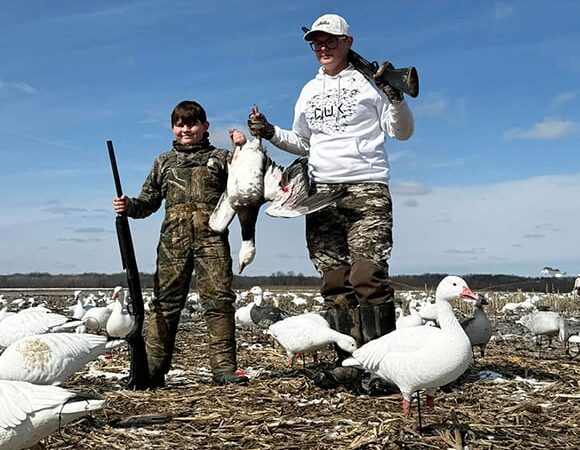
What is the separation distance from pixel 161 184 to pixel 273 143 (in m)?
1.22

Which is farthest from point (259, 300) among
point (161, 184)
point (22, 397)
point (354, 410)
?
point (22, 397)

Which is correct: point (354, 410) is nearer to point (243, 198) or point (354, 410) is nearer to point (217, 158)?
point (243, 198)

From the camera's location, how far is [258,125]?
6.43m

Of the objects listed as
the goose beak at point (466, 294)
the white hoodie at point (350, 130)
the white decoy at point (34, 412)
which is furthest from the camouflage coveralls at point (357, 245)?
the white decoy at point (34, 412)

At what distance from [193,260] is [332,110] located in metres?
1.93

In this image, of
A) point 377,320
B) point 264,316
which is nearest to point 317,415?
point 377,320

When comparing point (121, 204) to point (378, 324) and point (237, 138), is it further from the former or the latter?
point (378, 324)

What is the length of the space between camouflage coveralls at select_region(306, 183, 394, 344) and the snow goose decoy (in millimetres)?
195

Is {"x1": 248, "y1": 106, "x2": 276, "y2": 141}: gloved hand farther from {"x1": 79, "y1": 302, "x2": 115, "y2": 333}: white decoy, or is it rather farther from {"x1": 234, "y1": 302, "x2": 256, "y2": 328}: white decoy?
{"x1": 234, "y1": 302, "x2": 256, "y2": 328}: white decoy

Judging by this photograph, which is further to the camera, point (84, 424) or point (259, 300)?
point (259, 300)

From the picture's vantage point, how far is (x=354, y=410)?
548 cm

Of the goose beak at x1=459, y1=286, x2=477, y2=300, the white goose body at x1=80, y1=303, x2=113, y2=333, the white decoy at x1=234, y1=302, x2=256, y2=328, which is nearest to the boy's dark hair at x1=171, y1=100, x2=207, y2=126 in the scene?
the goose beak at x1=459, y1=286, x2=477, y2=300

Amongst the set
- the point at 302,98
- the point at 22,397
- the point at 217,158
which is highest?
the point at 302,98

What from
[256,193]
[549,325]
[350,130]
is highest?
[350,130]
